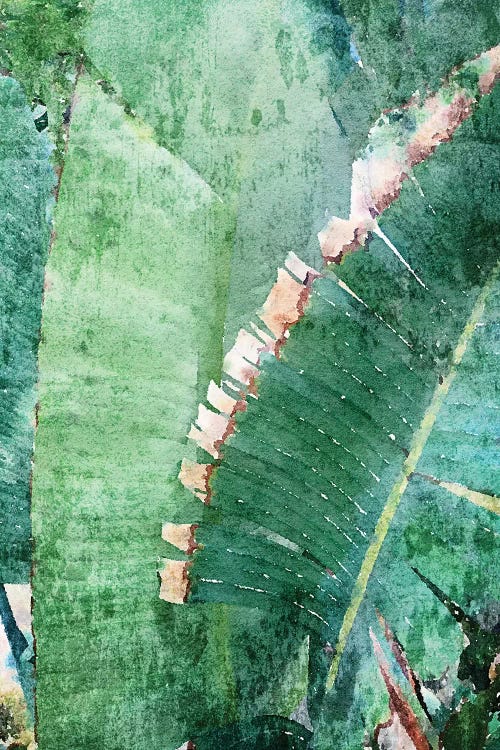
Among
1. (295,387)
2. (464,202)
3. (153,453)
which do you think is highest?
(464,202)

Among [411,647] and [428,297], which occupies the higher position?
[428,297]

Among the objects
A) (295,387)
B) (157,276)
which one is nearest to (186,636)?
(295,387)

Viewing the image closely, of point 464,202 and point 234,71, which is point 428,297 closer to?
point 464,202

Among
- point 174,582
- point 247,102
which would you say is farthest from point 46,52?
point 174,582

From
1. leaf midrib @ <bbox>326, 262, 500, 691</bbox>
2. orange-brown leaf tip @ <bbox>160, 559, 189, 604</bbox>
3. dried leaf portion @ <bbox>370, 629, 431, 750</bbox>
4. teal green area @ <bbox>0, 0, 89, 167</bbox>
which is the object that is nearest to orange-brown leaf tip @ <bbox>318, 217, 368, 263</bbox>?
leaf midrib @ <bbox>326, 262, 500, 691</bbox>

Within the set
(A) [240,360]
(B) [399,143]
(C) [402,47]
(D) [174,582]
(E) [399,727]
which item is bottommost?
(E) [399,727]

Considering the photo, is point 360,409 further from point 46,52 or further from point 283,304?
point 46,52

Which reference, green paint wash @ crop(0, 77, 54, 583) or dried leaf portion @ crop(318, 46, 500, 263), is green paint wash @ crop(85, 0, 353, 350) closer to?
dried leaf portion @ crop(318, 46, 500, 263)
